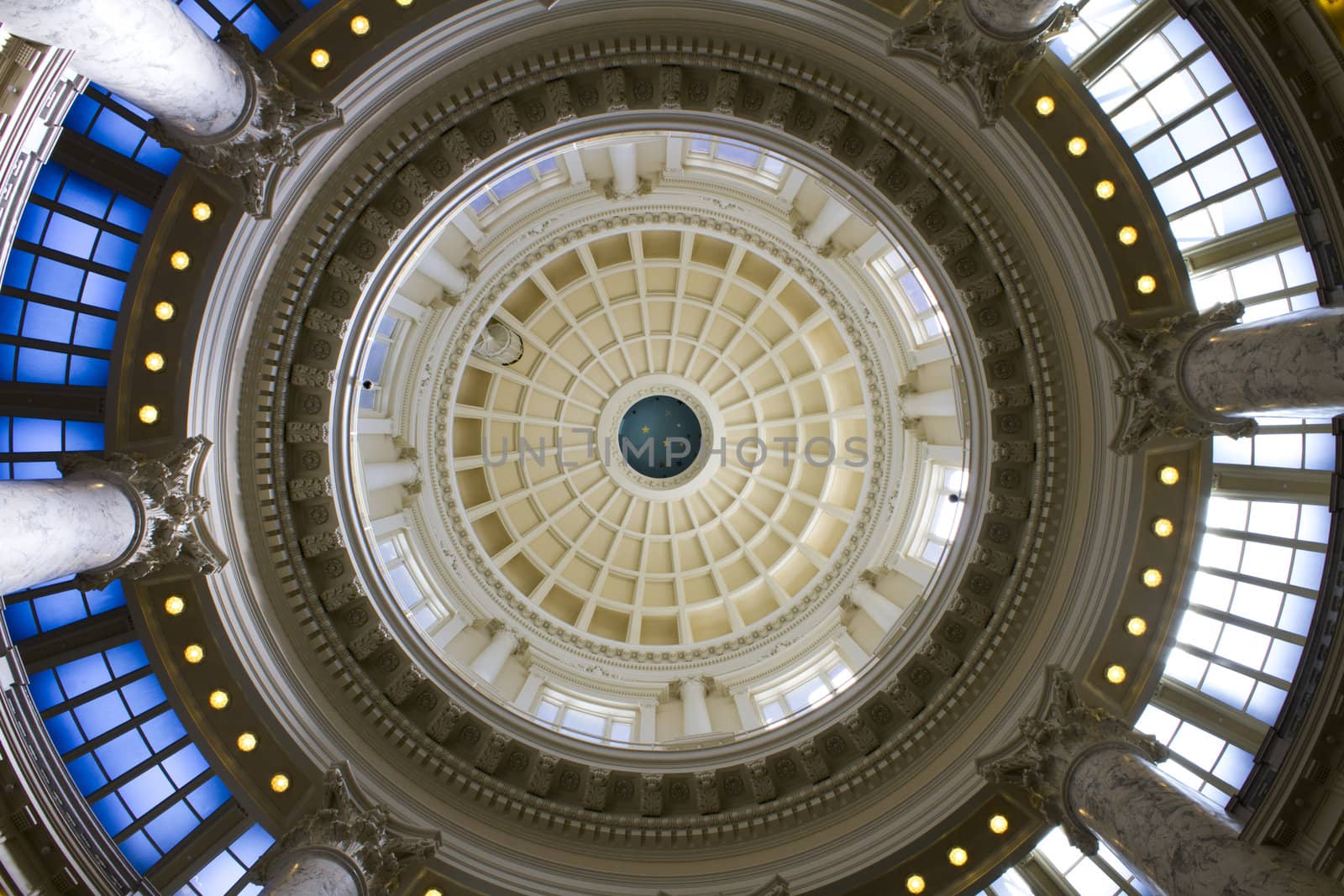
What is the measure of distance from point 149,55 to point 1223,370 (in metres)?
20.9

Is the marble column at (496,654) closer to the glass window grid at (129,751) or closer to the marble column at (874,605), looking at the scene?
the glass window grid at (129,751)

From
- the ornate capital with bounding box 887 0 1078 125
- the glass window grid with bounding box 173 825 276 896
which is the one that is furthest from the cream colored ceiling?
the ornate capital with bounding box 887 0 1078 125

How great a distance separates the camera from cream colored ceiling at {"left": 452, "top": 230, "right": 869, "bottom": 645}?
3519 cm

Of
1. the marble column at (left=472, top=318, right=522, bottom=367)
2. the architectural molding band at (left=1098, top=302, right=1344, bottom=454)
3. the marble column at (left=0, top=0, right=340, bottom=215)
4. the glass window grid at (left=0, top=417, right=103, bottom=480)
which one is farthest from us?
the marble column at (left=472, top=318, right=522, bottom=367)

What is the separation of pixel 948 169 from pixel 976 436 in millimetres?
7427

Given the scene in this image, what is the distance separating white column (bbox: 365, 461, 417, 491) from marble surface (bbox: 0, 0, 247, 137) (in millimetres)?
13099

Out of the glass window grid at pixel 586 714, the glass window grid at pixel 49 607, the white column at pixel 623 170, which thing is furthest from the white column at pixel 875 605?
the glass window grid at pixel 49 607

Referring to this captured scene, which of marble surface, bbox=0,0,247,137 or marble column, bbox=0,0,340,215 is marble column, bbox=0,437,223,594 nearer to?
marble column, bbox=0,0,340,215

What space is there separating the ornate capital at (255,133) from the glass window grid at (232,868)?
1572 centimetres

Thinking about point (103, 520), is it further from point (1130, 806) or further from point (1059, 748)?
point (1059, 748)

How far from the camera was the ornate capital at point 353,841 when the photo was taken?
17.8m

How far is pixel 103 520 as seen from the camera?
15.4 m

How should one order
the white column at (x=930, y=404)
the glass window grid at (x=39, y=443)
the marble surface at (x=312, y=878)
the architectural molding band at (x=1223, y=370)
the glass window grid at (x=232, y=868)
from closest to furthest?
the architectural molding band at (x=1223, y=370) → the marble surface at (x=312, y=878) → the glass window grid at (x=39, y=443) → the glass window grid at (x=232, y=868) → the white column at (x=930, y=404)

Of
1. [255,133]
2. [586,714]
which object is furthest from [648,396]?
[255,133]
